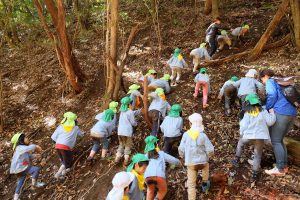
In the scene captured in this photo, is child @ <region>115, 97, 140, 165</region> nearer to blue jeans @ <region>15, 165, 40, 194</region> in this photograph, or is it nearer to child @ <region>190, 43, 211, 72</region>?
blue jeans @ <region>15, 165, 40, 194</region>

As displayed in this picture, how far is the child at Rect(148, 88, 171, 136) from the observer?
7387mm

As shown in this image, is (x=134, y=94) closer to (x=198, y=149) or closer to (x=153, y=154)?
(x=153, y=154)

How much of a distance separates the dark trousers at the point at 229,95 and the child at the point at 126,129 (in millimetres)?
2559

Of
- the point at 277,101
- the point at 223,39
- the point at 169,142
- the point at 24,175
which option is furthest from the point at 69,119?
the point at 223,39

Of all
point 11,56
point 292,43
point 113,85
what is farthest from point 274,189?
point 11,56

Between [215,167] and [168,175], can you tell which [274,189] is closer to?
[215,167]

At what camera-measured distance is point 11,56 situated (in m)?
16.4

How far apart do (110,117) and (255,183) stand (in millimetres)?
3758

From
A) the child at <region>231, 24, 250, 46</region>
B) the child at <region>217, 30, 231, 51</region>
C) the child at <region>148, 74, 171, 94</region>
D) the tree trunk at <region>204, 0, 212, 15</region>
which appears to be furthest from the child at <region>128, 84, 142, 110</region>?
the tree trunk at <region>204, 0, 212, 15</region>

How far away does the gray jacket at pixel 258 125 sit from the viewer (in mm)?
5250

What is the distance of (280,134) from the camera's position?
5.39 metres

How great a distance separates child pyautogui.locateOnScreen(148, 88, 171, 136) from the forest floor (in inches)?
25.6

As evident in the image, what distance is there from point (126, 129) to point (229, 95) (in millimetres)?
2932

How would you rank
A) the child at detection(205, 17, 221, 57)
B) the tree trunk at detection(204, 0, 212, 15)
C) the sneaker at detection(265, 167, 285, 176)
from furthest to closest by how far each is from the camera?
1. the tree trunk at detection(204, 0, 212, 15)
2. the child at detection(205, 17, 221, 57)
3. the sneaker at detection(265, 167, 285, 176)
